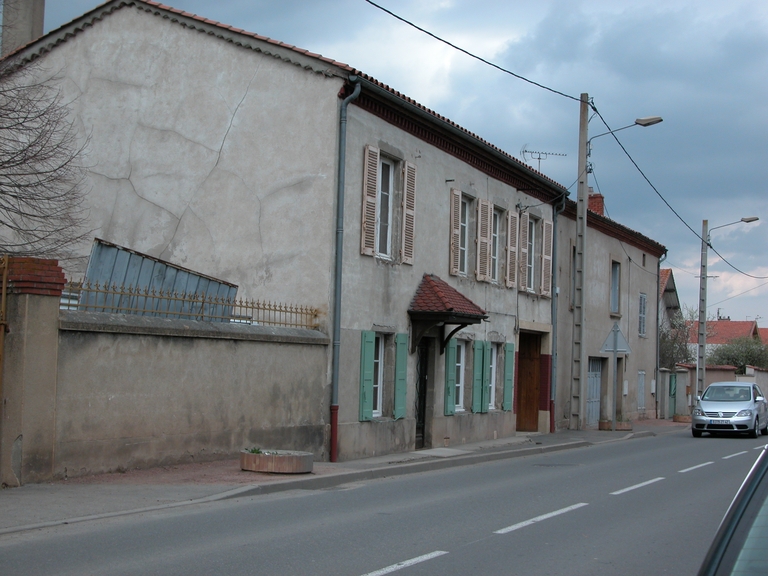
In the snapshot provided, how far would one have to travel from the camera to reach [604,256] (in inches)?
1212

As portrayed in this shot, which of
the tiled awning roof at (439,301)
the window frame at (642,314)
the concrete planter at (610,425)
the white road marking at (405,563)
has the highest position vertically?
the window frame at (642,314)

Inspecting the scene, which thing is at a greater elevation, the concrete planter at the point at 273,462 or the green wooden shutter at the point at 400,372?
the green wooden shutter at the point at 400,372

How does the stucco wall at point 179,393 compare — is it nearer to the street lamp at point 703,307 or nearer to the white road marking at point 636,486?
the white road marking at point 636,486

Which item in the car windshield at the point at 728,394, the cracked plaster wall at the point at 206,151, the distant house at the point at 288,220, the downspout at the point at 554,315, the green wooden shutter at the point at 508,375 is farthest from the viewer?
the car windshield at the point at 728,394

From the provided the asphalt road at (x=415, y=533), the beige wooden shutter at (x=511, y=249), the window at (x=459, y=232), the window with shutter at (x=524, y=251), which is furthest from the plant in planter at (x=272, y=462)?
the window with shutter at (x=524, y=251)

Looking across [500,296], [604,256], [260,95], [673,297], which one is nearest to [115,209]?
→ [260,95]

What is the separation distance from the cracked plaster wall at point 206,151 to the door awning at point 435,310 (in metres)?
3.08

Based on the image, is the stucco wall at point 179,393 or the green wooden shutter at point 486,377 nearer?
the stucco wall at point 179,393

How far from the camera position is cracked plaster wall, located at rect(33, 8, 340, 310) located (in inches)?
621

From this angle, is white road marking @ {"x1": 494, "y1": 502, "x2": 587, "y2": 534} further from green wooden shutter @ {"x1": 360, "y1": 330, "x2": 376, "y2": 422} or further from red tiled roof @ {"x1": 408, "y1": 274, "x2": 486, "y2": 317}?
red tiled roof @ {"x1": 408, "y1": 274, "x2": 486, "y2": 317}

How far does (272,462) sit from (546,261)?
14.5 metres

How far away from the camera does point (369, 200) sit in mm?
16500

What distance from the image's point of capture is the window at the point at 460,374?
20.4 metres

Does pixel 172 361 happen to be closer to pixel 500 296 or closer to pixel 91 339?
pixel 91 339
